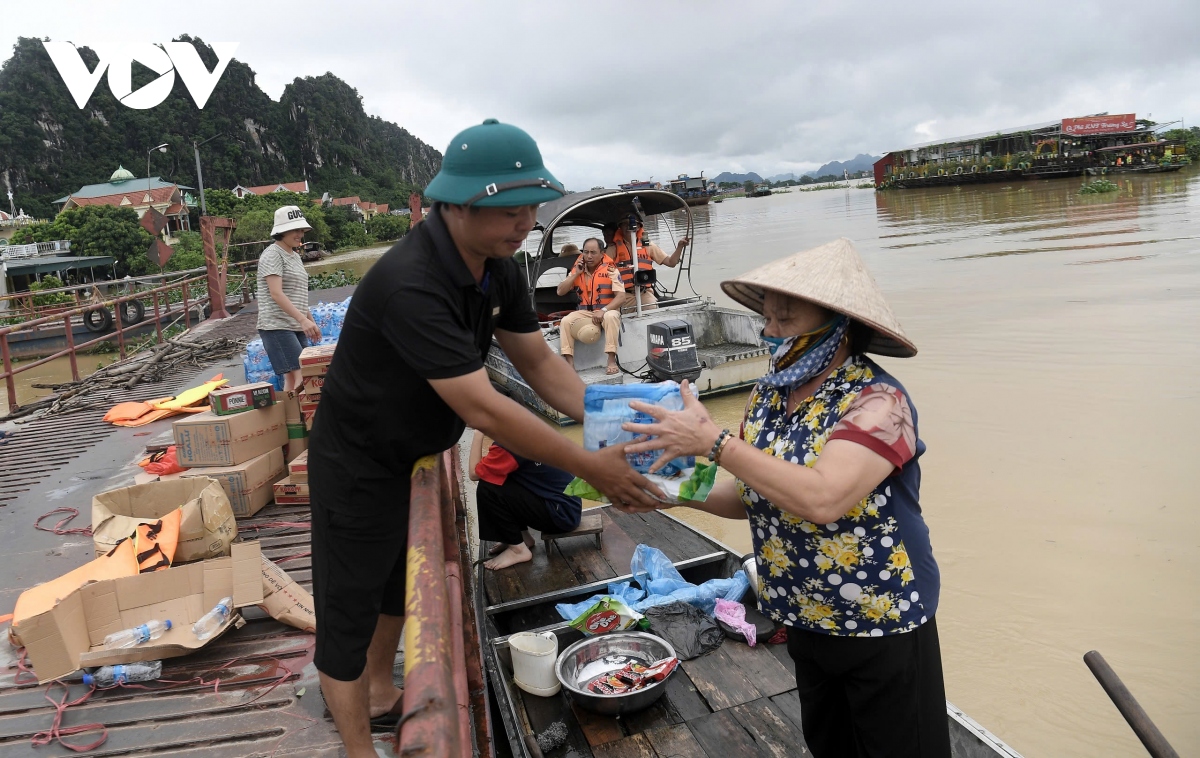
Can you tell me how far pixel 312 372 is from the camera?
4883 mm

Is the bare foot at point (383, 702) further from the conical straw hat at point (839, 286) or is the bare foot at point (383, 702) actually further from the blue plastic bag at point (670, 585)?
the conical straw hat at point (839, 286)

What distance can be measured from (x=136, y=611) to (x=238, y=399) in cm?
180

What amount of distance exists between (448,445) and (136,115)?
11671 centimetres

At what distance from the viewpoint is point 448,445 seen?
208 centimetres

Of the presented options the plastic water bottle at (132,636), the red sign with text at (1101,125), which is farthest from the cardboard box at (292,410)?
the red sign with text at (1101,125)

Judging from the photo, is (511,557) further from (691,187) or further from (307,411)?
(691,187)

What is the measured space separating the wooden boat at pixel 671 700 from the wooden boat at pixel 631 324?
15.5ft

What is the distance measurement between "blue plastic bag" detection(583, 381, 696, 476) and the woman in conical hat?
6cm

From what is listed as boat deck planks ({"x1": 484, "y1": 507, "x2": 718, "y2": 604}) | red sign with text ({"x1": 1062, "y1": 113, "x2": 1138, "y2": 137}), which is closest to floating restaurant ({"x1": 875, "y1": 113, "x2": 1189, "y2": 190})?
red sign with text ({"x1": 1062, "y1": 113, "x2": 1138, "y2": 137})

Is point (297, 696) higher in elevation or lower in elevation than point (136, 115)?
lower

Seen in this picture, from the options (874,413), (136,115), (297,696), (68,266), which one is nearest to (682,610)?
(297,696)

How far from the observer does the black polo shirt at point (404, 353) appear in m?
1.75

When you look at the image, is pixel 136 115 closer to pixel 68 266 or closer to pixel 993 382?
pixel 68 266

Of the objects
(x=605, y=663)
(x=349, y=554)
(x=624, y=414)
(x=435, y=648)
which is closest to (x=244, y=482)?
(x=605, y=663)
